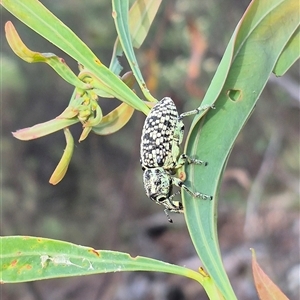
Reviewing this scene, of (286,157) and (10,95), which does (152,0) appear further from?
(286,157)

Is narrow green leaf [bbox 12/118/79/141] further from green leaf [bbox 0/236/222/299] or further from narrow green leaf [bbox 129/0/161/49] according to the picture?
narrow green leaf [bbox 129/0/161/49]

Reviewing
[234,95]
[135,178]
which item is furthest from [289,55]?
[135,178]

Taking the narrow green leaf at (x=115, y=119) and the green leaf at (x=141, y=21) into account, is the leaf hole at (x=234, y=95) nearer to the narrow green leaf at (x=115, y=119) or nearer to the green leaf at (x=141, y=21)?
the narrow green leaf at (x=115, y=119)

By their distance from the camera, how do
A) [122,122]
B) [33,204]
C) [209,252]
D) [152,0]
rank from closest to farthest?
1. [209,252]
2. [122,122]
3. [152,0]
4. [33,204]

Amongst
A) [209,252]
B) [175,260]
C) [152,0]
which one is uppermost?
[175,260]

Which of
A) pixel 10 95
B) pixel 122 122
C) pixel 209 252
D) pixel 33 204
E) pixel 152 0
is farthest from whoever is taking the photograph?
pixel 33 204

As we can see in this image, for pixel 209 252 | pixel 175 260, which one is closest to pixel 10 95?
pixel 175 260

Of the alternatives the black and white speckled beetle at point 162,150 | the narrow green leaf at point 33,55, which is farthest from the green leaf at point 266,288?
the narrow green leaf at point 33,55
